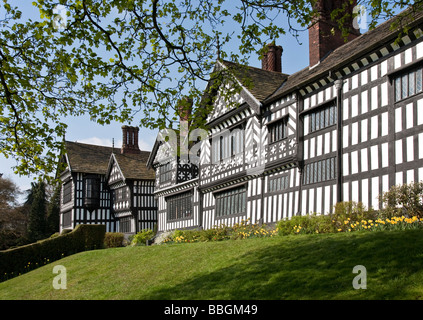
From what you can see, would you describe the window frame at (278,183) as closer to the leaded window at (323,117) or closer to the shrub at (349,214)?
the leaded window at (323,117)

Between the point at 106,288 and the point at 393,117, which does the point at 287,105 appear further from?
the point at 106,288

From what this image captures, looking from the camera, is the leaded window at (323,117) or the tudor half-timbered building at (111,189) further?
the tudor half-timbered building at (111,189)

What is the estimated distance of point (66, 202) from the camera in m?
43.6

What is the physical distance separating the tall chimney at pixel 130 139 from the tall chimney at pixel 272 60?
20.2 metres

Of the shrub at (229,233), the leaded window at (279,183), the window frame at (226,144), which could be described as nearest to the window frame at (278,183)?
the leaded window at (279,183)

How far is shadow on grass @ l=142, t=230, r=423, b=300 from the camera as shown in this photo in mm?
7562

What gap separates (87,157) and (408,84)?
35548mm

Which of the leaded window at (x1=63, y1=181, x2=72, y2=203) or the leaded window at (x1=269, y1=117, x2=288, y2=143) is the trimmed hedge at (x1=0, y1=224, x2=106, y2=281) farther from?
the leaded window at (x1=63, y1=181, x2=72, y2=203)

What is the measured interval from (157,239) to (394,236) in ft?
59.7

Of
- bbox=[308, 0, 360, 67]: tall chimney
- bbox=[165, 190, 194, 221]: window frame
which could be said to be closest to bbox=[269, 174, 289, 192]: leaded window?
bbox=[308, 0, 360, 67]: tall chimney

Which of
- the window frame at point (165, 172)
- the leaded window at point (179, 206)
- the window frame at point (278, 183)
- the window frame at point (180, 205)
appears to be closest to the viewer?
the window frame at point (278, 183)

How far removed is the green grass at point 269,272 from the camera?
779cm

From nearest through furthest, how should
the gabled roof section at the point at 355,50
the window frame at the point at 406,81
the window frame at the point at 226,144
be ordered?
the window frame at the point at 406,81, the gabled roof section at the point at 355,50, the window frame at the point at 226,144
